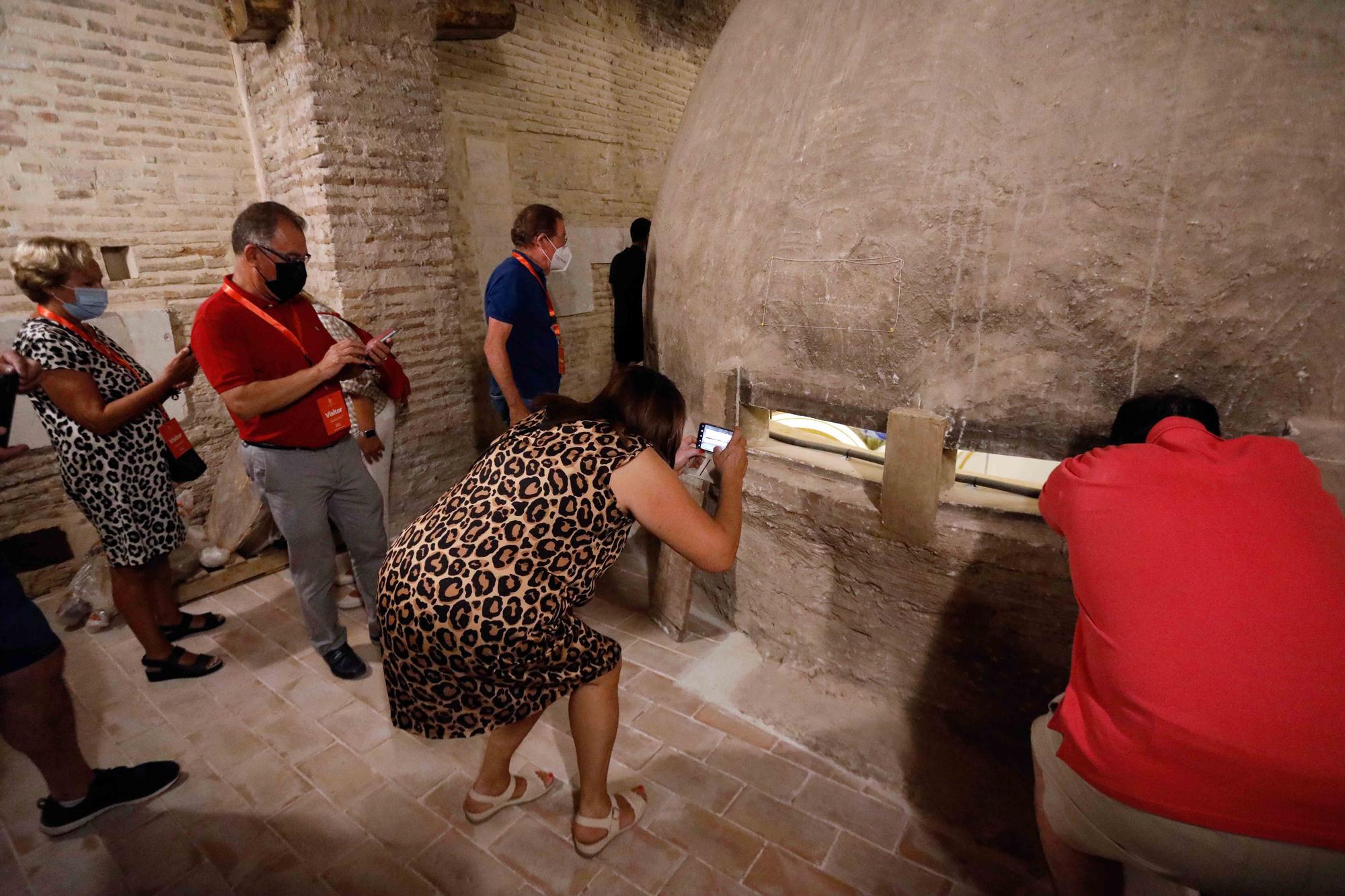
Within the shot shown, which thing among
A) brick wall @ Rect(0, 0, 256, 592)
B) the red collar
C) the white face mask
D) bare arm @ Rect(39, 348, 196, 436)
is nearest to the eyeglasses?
the red collar

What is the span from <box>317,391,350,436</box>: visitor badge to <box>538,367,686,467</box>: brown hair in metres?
→ 1.39

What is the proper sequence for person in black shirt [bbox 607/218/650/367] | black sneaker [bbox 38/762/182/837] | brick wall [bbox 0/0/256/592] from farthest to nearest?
1. person in black shirt [bbox 607/218/650/367]
2. brick wall [bbox 0/0/256/592]
3. black sneaker [bbox 38/762/182/837]

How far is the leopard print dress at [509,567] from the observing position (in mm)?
1808

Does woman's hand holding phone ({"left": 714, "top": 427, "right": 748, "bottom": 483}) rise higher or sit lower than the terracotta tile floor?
higher

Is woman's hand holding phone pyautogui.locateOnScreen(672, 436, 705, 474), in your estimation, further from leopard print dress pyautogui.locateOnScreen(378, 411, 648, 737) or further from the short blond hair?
the short blond hair

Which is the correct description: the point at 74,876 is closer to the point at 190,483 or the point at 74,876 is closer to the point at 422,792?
the point at 422,792

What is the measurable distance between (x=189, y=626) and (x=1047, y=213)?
15.3 ft

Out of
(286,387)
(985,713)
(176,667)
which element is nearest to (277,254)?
(286,387)

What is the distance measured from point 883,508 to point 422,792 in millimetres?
2183

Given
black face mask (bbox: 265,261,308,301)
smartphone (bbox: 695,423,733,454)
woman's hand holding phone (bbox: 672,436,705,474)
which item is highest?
black face mask (bbox: 265,261,308,301)

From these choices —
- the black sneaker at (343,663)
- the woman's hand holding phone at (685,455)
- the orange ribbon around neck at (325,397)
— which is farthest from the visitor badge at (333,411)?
the woman's hand holding phone at (685,455)

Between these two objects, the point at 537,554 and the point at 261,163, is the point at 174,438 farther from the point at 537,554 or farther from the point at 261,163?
the point at 537,554

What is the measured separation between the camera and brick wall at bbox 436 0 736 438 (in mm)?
5484

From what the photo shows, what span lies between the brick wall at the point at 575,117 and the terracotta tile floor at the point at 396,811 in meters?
3.30
